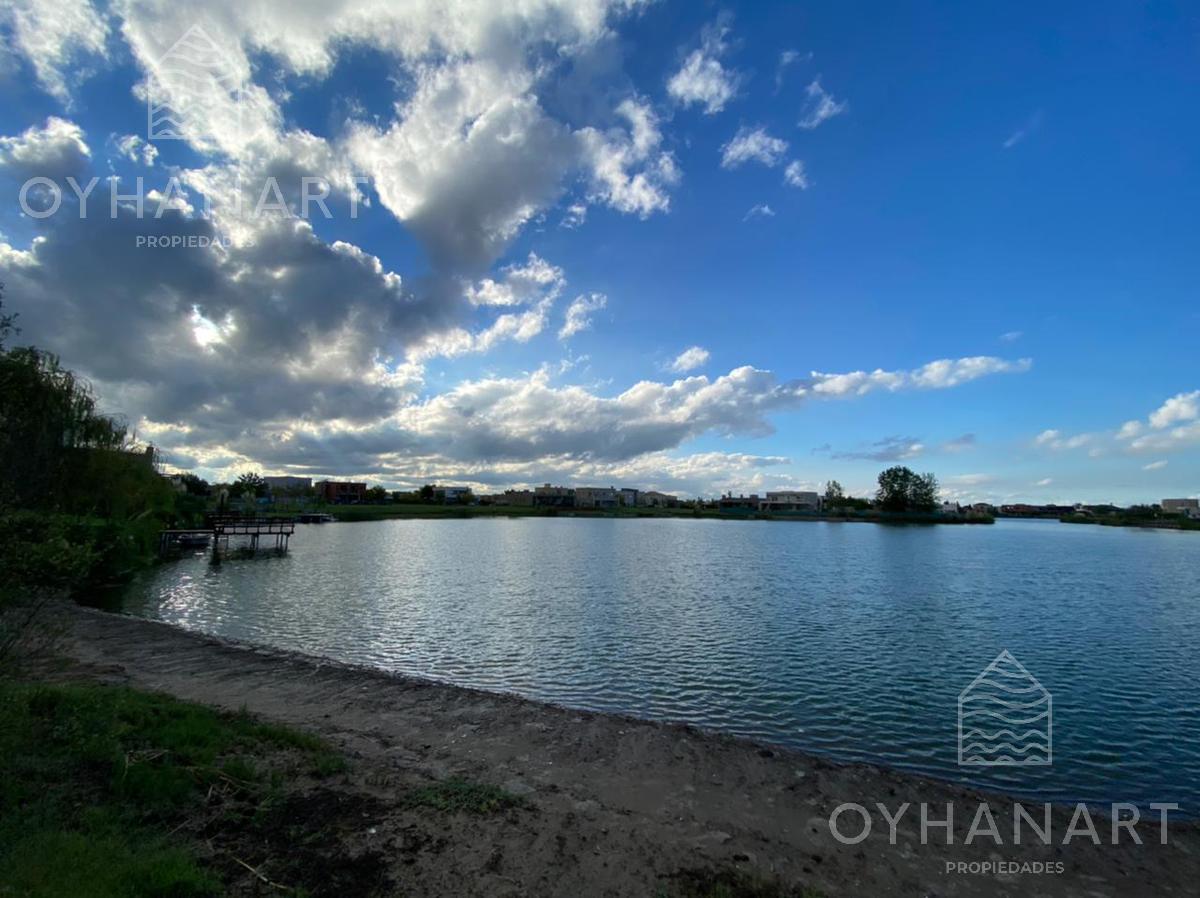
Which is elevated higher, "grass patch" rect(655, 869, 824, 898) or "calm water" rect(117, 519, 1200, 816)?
"grass patch" rect(655, 869, 824, 898)

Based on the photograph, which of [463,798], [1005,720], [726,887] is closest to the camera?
[726,887]

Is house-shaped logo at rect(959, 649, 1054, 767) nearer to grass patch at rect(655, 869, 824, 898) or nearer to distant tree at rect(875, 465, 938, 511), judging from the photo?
grass patch at rect(655, 869, 824, 898)

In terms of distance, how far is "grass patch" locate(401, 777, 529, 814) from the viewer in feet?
26.1

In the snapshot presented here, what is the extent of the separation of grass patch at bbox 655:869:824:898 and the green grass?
454cm

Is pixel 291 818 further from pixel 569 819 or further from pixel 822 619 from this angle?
pixel 822 619

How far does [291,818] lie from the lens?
7.26m

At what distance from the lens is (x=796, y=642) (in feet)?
74.0

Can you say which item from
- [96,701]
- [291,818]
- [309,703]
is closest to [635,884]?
[291,818]

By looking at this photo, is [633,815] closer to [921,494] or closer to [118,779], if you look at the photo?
[118,779]

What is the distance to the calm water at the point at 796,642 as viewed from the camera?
13.6 m

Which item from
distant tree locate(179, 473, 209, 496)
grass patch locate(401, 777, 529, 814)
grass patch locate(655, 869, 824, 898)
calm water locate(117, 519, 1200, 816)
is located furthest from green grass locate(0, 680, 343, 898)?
distant tree locate(179, 473, 209, 496)

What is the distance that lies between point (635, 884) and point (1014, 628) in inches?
1044

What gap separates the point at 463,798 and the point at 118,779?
4.13 meters

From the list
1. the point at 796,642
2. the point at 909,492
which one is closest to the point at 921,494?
the point at 909,492
